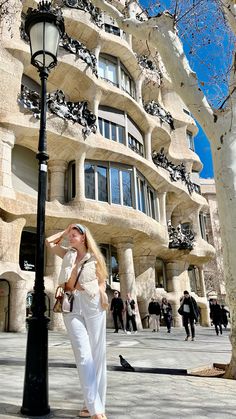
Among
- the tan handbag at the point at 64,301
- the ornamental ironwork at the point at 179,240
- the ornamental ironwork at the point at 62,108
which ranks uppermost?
the ornamental ironwork at the point at 62,108

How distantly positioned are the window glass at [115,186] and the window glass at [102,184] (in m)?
0.36

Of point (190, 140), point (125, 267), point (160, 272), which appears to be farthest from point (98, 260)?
point (190, 140)

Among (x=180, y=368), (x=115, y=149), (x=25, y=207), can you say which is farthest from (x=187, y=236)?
(x=180, y=368)

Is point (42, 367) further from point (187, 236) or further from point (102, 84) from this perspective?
point (187, 236)

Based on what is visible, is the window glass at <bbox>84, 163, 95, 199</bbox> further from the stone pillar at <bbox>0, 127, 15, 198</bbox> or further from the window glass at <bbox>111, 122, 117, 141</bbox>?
the stone pillar at <bbox>0, 127, 15, 198</bbox>

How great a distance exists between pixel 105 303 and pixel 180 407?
1.57 m

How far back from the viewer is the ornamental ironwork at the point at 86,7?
19.1 m

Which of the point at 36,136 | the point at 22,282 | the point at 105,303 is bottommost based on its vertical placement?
the point at 105,303

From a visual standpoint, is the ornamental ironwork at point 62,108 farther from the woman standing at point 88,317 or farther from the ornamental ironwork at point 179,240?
the woman standing at point 88,317

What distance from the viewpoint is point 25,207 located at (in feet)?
48.4

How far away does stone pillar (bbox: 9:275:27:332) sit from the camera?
13.8 meters

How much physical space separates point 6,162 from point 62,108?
3922 mm

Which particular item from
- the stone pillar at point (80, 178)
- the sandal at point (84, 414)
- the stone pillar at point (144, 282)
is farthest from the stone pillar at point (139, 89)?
the sandal at point (84, 414)

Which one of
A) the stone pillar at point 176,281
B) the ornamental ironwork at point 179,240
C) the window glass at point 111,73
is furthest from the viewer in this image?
the stone pillar at point 176,281
